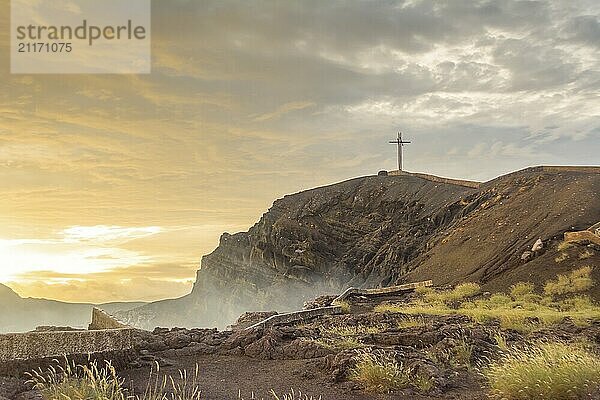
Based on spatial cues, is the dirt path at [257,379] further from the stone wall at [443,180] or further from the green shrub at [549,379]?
the stone wall at [443,180]

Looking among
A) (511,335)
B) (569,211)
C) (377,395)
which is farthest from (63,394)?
(569,211)

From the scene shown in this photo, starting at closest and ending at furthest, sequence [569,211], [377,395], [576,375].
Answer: [576,375] → [377,395] → [569,211]

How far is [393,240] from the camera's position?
5831 cm

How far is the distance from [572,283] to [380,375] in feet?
65.3

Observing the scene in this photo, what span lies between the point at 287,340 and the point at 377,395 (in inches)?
203

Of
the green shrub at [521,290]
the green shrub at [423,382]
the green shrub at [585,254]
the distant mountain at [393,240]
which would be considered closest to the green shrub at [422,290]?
the distant mountain at [393,240]

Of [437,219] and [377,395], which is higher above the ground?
[437,219]

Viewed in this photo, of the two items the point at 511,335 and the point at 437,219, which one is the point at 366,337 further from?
the point at 437,219

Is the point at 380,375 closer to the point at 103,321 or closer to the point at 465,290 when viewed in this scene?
the point at 103,321

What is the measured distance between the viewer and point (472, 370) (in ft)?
37.2

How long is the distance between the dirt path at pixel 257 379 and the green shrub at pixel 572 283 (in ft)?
58.5

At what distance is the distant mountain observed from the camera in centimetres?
3500

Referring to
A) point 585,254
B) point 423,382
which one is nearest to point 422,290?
point 585,254

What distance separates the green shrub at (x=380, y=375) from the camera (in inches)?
397
